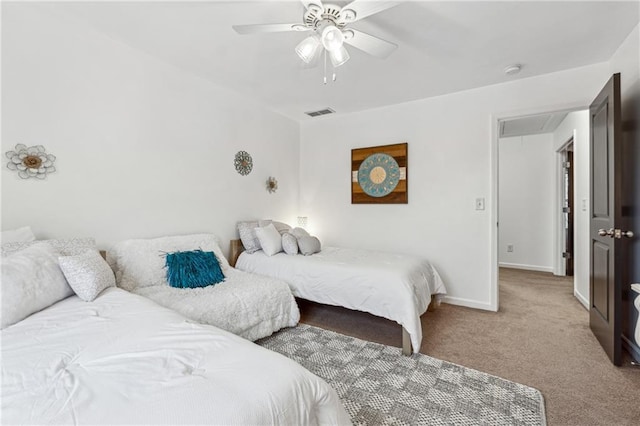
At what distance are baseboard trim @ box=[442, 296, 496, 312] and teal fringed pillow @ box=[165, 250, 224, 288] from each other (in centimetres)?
256

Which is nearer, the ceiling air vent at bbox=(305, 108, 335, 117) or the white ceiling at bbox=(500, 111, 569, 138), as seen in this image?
the ceiling air vent at bbox=(305, 108, 335, 117)

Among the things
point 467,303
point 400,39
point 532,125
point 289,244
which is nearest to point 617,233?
point 467,303

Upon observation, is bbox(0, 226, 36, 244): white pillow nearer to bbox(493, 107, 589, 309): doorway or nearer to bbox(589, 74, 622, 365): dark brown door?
bbox(589, 74, 622, 365): dark brown door

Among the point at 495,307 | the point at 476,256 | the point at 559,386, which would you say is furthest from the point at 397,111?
the point at 559,386

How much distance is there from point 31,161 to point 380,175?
3291 mm

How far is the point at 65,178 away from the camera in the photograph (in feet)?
6.58

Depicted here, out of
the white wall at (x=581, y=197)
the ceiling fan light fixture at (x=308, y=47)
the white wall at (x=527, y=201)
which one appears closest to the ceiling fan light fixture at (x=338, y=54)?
the ceiling fan light fixture at (x=308, y=47)

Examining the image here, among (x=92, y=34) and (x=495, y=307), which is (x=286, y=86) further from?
(x=495, y=307)

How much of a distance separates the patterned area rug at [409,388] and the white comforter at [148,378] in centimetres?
70

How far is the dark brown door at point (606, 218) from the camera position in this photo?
1.92 meters

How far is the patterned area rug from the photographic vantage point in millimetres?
1489

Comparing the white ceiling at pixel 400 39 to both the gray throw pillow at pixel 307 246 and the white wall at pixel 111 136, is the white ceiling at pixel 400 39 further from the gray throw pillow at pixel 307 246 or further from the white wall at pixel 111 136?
the gray throw pillow at pixel 307 246

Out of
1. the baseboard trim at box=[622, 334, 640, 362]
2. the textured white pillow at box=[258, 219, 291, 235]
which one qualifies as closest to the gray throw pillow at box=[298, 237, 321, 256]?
the textured white pillow at box=[258, 219, 291, 235]

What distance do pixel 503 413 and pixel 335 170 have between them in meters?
3.17
